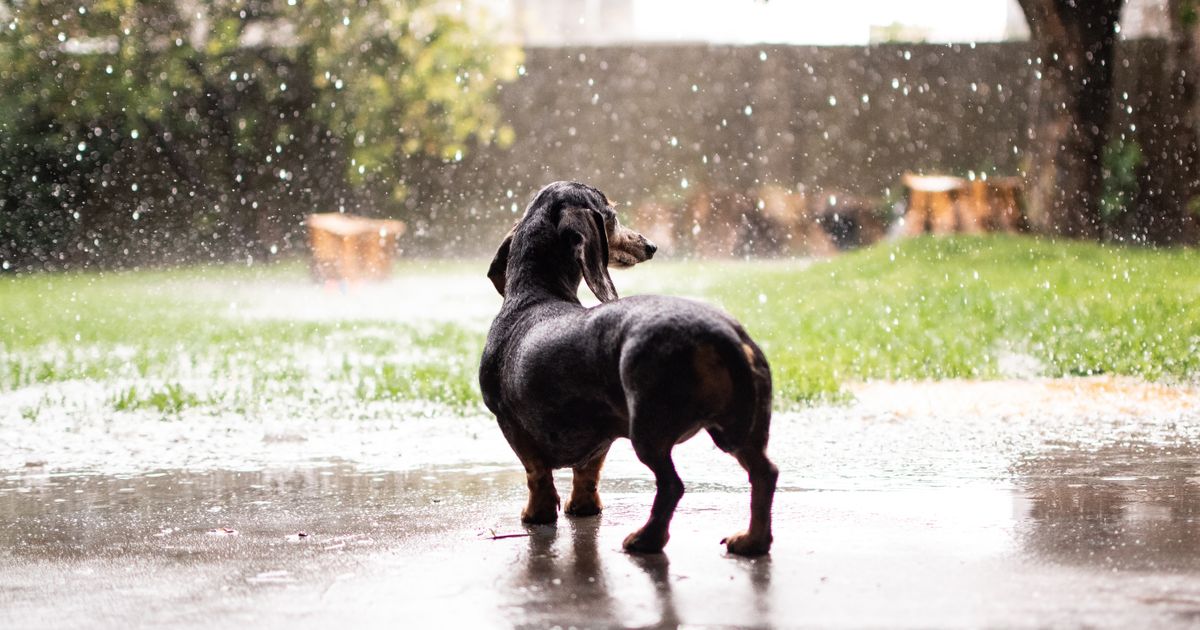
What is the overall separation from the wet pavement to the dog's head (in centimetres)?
53

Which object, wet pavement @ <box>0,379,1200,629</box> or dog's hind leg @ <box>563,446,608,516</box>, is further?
dog's hind leg @ <box>563,446,608,516</box>

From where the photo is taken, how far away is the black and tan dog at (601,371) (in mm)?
2170

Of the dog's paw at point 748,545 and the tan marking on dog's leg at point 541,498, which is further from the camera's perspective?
the tan marking on dog's leg at point 541,498

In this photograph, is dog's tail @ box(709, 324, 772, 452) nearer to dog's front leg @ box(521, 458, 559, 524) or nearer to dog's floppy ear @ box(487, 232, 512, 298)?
dog's front leg @ box(521, 458, 559, 524)

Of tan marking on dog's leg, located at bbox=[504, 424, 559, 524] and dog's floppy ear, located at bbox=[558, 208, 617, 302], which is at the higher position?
dog's floppy ear, located at bbox=[558, 208, 617, 302]

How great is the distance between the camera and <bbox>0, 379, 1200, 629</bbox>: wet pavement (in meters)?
2.00

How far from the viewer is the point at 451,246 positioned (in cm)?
877

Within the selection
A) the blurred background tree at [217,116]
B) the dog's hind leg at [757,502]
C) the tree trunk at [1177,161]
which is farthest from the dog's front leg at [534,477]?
the tree trunk at [1177,161]

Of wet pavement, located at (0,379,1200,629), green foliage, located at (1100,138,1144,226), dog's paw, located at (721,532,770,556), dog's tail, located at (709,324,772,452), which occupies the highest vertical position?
green foliage, located at (1100,138,1144,226)

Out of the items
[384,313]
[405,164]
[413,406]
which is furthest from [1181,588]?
[405,164]

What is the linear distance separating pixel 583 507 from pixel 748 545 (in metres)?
0.56

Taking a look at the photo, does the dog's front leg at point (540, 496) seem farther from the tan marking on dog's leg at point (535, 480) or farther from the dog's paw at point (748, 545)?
the dog's paw at point (748, 545)

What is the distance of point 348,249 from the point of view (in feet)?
28.1

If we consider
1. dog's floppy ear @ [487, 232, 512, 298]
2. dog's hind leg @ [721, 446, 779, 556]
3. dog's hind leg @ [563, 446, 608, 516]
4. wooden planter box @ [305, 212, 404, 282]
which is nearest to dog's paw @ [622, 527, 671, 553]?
dog's hind leg @ [721, 446, 779, 556]
